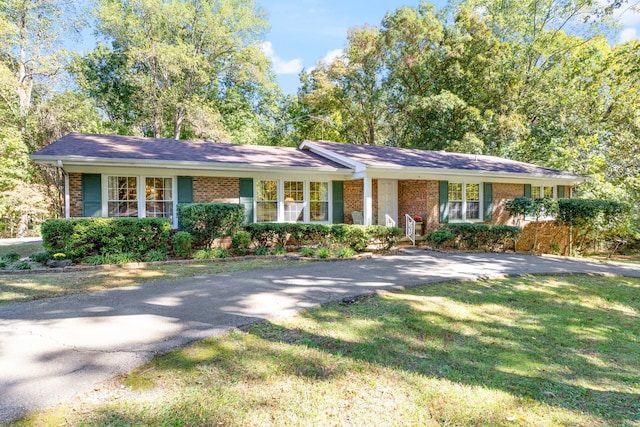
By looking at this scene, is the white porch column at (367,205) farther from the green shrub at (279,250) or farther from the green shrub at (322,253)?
the green shrub at (279,250)

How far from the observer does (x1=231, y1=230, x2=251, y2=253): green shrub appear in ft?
32.2

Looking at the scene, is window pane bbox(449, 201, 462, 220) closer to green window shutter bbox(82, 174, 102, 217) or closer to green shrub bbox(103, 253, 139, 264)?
green shrub bbox(103, 253, 139, 264)

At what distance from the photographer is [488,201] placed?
48.4 feet

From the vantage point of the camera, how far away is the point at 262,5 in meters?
28.3

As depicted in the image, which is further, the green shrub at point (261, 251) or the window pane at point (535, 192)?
the window pane at point (535, 192)

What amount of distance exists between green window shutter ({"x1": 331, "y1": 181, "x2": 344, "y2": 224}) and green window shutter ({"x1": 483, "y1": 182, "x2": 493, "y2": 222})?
6.09 metres

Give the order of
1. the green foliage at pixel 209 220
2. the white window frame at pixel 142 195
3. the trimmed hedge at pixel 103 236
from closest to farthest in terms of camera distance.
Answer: the trimmed hedge at pixel 103 236 → the green foliage at pixel 209 220 → the white window frame at pixel 142 195

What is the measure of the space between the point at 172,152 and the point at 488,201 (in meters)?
12.2

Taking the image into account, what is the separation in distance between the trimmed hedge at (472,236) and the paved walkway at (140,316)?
325cm

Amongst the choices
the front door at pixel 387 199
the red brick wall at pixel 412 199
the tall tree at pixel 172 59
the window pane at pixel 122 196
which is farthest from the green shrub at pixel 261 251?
the tall tree at pixel 172 59

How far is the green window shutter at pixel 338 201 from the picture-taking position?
13.1 metres

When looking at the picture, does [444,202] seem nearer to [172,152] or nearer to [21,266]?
[172,152]

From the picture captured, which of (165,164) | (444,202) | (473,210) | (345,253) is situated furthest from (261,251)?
(473,210)

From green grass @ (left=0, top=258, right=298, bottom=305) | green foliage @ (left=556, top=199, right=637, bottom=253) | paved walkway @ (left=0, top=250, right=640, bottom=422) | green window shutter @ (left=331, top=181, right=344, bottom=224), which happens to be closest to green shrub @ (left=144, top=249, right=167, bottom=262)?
green grass @ (left=0, top=258, right=298, bottom=305)
